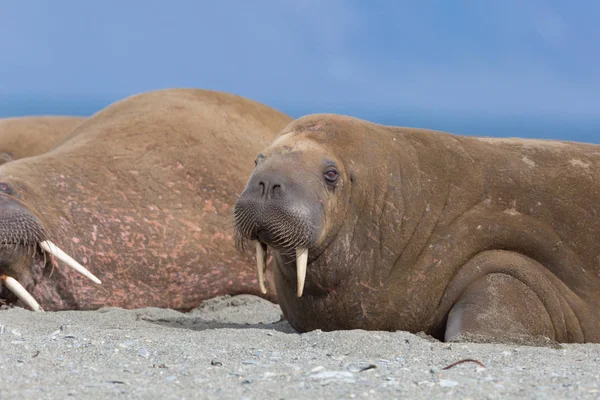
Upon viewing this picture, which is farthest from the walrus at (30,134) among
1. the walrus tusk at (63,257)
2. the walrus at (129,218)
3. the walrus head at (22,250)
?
the walrus tusk at (63,257)

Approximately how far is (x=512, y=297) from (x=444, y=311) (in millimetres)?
452

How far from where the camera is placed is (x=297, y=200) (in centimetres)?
636

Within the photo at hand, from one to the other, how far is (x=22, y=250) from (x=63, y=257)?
12.3 inches

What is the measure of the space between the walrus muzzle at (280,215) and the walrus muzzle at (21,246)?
7.60 ft

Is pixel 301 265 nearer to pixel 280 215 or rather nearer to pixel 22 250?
pixel 280 215

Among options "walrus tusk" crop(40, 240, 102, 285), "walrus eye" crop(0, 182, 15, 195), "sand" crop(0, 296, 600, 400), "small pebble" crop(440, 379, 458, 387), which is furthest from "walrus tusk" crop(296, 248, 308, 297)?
"walrus eye" crop(0, 182, 15, 195)

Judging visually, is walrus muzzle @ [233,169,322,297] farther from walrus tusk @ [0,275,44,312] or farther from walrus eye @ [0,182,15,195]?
walrus eye @ [0,182,15,195]

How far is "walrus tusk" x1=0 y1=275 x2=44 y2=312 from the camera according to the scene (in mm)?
8008

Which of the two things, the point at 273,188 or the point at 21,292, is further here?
the point at 21,292

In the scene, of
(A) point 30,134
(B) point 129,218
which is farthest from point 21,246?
(A) point 30,134

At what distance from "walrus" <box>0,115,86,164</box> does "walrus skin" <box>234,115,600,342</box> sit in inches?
326

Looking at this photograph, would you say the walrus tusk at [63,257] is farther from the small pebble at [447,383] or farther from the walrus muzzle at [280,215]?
the small pebble at [447,383]

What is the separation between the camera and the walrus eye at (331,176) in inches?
262

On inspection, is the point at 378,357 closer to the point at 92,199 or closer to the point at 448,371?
the point at 448,371
